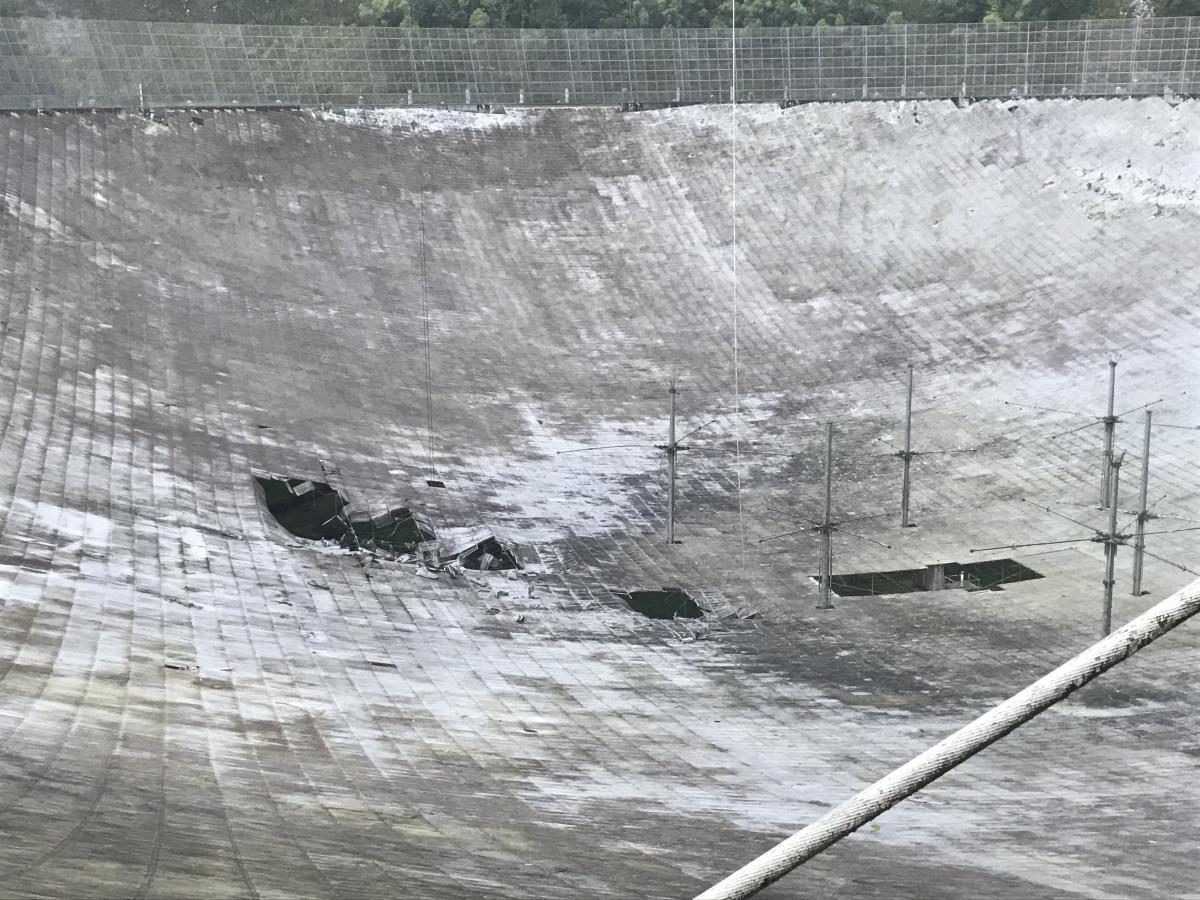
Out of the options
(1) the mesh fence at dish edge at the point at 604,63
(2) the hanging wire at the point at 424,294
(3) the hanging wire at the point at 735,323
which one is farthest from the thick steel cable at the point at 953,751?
(1) the mesh fence at dish edge at the point at 604,63

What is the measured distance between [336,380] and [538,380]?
196 inches

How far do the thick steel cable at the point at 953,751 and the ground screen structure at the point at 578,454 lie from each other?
3757mm

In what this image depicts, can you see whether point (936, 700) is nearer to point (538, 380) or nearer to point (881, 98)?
point (538, 380)

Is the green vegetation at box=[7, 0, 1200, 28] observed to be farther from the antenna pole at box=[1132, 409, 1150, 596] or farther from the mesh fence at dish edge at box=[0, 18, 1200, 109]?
the antenna pole at box=[1132, 409, 1150, 596]

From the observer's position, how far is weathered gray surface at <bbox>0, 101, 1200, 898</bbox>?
57.3 feet

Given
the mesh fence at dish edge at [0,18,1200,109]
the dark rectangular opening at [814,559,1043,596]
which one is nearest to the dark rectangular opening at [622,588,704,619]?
the dark rectangular opening at [814,559,1043,596]

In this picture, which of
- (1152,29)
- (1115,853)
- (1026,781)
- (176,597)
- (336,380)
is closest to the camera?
(1115,853)

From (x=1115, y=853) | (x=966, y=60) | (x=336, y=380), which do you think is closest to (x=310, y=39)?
(x=336, y=380)

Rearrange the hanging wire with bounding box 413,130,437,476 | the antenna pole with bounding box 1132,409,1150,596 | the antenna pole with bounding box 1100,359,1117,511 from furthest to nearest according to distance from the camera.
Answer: the hanging wire with bounding box 413,130,437,476 → the antenna pole with bounding box 1100,359,1117,511 → the antenna pole with bounding box 1132,409,1150,596

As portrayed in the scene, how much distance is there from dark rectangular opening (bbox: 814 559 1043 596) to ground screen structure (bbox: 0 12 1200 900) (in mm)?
93

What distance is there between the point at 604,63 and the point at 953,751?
4035 cm

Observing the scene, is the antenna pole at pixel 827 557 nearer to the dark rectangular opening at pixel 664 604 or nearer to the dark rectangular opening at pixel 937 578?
the dark rectangular opening at pixel 937 578

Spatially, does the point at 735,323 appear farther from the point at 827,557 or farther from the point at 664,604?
the point at 827,557

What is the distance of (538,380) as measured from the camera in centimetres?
3941
